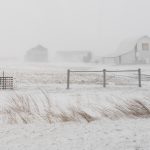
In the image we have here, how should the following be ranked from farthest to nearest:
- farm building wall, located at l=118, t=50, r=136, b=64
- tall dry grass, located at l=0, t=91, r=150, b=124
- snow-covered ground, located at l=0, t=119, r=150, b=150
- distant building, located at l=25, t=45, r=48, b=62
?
distant building, located at l=25, t=45, r=48, b=62
farm building wall, located at l=118, t=50, r=136, b=64
tall dry grass, located at l=0, t=91, r=150, b=124
snow-covered ground, located at l=0, t=119, r=150, b=150

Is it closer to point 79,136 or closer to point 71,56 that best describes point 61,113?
point 79,136

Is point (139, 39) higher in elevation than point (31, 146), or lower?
higher

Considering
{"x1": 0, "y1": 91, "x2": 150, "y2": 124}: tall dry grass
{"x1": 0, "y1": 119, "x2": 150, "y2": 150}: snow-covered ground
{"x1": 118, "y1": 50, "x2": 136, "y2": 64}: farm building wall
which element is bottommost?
{"x1": 0, "y1": 119, "x2": 150, "y2": 150}: snow-covered ground

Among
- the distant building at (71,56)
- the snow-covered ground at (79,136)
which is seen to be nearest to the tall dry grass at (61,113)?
A: the snow-covered ground at (79,136)

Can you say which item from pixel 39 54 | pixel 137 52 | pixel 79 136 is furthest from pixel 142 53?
pixel 79 136

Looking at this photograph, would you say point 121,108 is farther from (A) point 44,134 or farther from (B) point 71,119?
(A) point 44,134

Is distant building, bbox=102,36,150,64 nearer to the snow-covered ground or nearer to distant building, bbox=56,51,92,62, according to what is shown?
the snow-covered ground

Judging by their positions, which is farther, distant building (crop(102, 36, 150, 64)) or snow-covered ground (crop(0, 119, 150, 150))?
distant building (crop(102, 36, 150, 64))

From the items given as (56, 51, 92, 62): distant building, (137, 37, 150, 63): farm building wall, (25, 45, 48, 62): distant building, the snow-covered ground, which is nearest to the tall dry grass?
the snow-covered ground

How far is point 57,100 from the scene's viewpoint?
12.3 m

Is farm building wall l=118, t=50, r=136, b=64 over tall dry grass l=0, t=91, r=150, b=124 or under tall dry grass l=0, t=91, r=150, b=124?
over

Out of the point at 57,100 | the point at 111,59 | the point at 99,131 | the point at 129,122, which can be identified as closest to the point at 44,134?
the point at 99,131

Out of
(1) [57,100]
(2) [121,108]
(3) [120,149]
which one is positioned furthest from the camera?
(1) [57,100]

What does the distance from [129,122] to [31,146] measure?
140 inches
